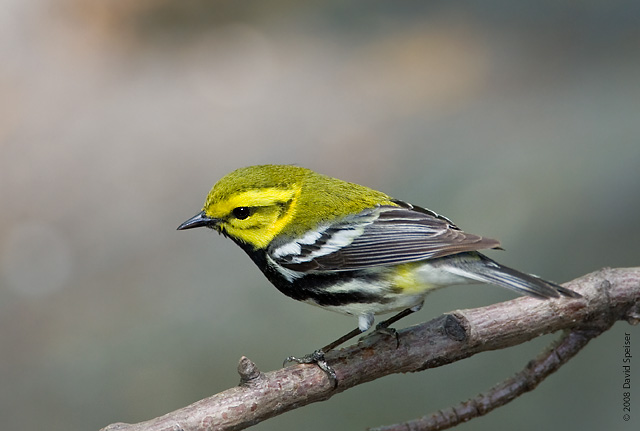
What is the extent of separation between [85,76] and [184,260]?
3.26 meters

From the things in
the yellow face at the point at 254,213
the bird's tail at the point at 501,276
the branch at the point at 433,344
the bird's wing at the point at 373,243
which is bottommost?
the branch at the point at 433,344

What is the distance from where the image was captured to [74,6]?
8875 mm

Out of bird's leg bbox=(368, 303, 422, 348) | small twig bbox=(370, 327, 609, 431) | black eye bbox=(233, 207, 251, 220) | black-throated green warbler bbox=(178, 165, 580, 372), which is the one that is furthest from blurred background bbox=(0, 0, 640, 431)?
black eye bbox=(233, 207, 251, 220)

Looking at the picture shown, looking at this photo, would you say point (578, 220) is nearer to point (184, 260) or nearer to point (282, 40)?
point (184, 260)

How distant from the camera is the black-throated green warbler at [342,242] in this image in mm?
3049

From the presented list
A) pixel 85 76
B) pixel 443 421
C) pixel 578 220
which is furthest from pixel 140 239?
pixel 443 421

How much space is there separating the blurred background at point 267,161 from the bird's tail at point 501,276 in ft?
6.00

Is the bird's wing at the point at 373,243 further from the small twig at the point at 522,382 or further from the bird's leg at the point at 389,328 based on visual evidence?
the small twig at the point at 522,382

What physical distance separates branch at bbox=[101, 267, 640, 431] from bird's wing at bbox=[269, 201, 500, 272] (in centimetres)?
28

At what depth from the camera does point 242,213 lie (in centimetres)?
325

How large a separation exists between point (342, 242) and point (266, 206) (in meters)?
0.34

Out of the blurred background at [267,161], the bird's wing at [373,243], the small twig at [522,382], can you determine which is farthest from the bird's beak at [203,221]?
the blurred background at [267,161]

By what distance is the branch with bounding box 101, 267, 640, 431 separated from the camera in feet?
8.55

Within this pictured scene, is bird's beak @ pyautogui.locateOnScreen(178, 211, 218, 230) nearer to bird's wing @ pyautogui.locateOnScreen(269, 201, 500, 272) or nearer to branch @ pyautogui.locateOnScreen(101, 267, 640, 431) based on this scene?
bird's wing @ pyautogui.locateOnScreen(269, 201, 500, 272)
